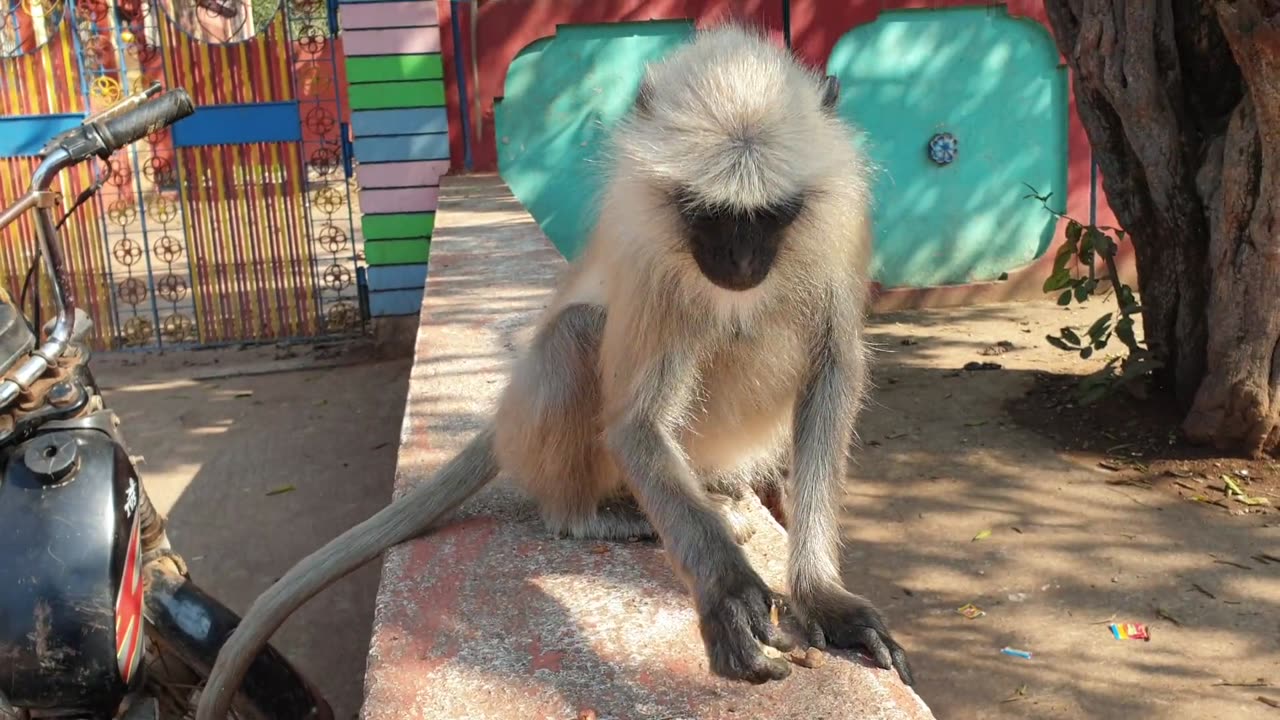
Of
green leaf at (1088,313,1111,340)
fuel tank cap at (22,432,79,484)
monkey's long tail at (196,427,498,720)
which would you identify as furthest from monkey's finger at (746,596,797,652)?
green leaf at (1088,313,1111,340)

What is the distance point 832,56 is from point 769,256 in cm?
524

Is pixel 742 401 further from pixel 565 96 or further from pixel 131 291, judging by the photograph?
pixel 131 291

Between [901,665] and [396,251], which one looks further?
[396,251]

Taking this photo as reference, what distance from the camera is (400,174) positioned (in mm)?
6516

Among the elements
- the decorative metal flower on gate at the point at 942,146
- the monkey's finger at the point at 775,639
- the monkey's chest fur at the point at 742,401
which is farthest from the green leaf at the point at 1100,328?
the monkey's finger at the point at 775,639

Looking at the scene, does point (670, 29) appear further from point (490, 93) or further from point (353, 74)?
point (353, 74)

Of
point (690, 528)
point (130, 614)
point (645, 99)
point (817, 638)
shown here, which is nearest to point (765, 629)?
point (817, 638)

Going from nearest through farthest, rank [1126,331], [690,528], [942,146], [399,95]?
[690,528] → [1126,331] → [399,95] → [942,146]

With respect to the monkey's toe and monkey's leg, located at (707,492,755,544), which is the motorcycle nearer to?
monkey's leg, located at (707,492,755,544)

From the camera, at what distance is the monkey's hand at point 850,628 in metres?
1.80

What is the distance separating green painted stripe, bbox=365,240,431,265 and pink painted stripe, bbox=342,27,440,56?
3.47ft

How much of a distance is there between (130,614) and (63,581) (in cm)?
16

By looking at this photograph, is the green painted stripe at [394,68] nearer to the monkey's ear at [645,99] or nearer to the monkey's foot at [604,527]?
the monkey's ear at [645,99]

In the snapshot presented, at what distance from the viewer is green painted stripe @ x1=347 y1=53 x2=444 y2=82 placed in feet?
20.7
